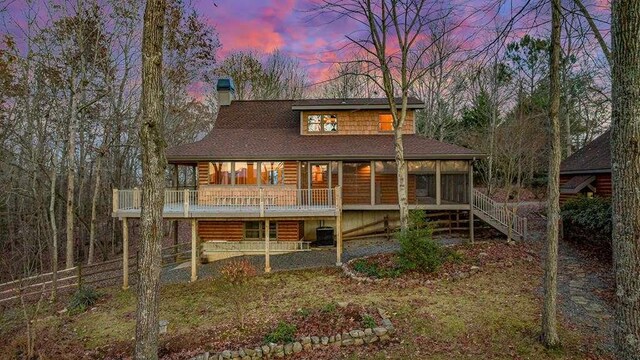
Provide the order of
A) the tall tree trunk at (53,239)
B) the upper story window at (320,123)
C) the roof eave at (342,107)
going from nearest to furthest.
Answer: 1. the tall tree trunk at (53,239)
2. the roof eave at (342,107)
3. the upper story window at (320,123)

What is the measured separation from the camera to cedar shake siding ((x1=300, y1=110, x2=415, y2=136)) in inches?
674

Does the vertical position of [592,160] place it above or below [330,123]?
below

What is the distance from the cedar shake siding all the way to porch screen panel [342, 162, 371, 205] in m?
2.07

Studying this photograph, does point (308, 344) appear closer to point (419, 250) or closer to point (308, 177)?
point (419, 250)

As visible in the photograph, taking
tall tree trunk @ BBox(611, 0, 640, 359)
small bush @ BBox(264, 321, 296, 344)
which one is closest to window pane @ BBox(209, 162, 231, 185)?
small bush @ BBox(264, 321, 296, 344)

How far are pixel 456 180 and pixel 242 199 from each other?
32.0 feet

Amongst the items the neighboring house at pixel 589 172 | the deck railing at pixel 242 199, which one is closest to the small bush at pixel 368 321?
the deck railing at pixel 242 199

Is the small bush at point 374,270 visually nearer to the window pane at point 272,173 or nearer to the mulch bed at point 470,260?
the mulch bed at point 470,260

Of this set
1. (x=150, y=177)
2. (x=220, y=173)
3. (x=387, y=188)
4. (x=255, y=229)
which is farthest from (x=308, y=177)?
(x=150, y=177)

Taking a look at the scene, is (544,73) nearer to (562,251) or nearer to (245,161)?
(562,251)

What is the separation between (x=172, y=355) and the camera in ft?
22.7

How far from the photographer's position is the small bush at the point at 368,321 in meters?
7.17

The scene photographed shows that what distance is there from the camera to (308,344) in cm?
684

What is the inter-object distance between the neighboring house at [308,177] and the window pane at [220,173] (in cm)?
4
